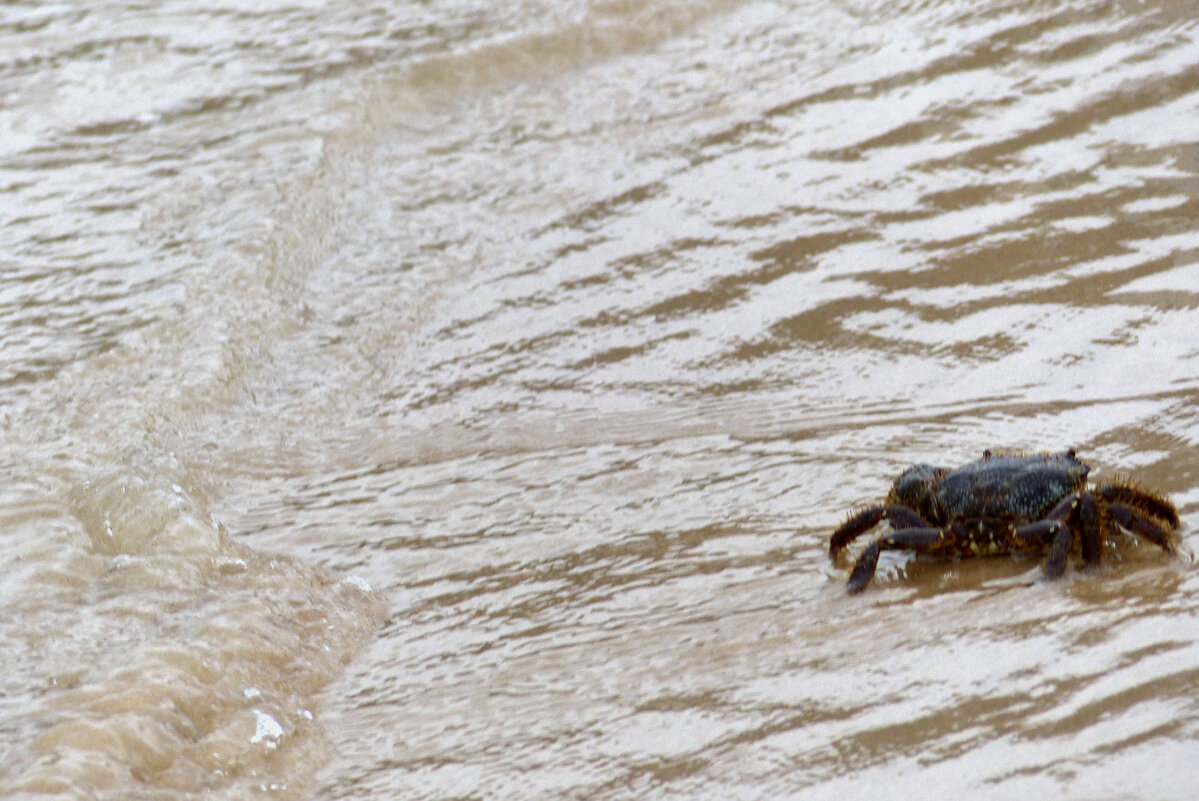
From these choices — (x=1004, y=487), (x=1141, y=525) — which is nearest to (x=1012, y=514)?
(x=1004, y=487)

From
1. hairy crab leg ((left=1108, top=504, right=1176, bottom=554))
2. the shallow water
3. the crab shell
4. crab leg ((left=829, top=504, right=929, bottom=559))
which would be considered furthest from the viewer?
crab leg ((left=829, top=504, right=929, bottom=559))

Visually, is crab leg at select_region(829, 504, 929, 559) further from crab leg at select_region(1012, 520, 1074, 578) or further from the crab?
crab leg at select_region(1012, 520, 1074, 578)

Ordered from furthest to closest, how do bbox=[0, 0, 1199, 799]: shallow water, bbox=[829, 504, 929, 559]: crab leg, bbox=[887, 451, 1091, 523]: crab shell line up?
bbox=[829, 504, 929, 559]: crab leg → bbox=[887, 451, 1091, 523]: crab shell → bbox=[0, 0, 1199, 799]: shallow water

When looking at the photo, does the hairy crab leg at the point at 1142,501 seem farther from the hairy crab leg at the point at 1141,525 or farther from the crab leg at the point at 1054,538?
the crab leg at the point at 1054,538

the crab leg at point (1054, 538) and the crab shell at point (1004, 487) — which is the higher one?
the crab shell at point (1004, 487)

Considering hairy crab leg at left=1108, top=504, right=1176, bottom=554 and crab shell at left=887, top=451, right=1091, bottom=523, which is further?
crab shell at left=887, top=451, right=1091, bottom=523

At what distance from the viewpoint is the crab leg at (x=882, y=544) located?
398 cm

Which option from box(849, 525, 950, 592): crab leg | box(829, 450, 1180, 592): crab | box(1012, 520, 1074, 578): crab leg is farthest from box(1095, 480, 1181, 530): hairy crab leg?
box(849, 525, 950, 592): crab leg

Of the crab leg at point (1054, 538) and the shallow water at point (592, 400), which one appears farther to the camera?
the crab leg at point (1054, 538)

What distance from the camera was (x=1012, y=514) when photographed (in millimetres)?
3932

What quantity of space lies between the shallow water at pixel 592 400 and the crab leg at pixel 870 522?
0.12m

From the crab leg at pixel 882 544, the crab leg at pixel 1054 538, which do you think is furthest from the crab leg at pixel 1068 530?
the crab leg at pixel 882 544

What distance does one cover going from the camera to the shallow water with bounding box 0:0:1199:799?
3.63 meters

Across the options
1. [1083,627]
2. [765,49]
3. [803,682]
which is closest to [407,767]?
[803,682]
